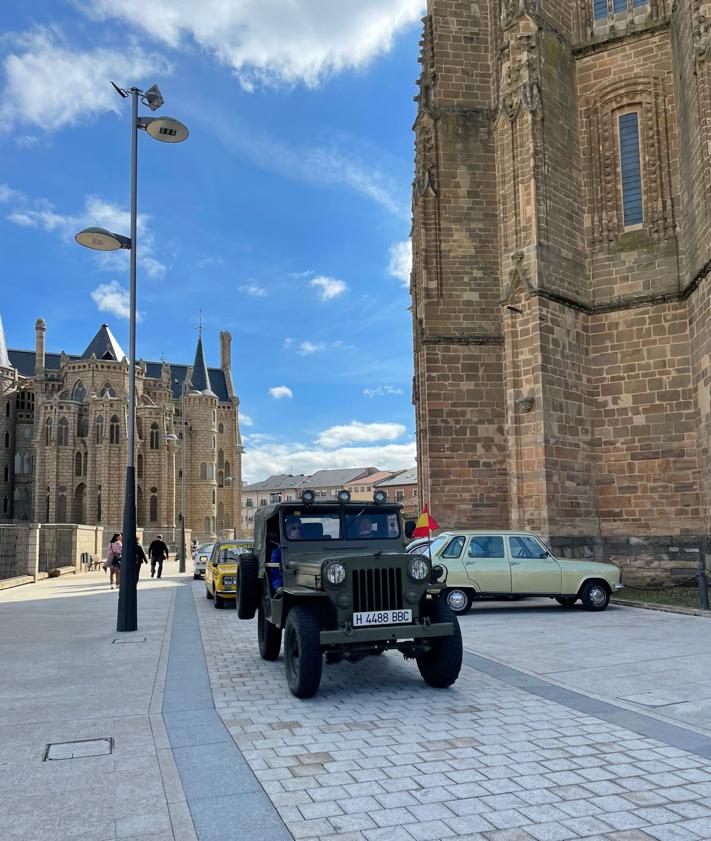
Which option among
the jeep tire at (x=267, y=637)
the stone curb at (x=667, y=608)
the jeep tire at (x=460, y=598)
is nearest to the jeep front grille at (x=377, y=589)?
the jeep tire at (x=267, y=637)

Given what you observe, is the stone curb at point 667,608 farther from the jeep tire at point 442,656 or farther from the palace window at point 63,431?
the palace window at point 63,431

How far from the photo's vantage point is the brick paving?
3.92 metres

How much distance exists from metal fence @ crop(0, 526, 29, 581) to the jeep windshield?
20.6 metres

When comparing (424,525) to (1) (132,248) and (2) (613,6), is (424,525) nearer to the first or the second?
(1) (132,248)

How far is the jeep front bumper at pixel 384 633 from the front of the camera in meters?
6.93

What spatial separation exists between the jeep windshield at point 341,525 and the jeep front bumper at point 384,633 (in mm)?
1738

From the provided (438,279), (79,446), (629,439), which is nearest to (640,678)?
(629,439)

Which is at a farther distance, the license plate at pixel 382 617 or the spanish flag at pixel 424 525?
the spanish flag at pixel 424 525

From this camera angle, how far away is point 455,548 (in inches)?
536

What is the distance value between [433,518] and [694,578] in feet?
21.0

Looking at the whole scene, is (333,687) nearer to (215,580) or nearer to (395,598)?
(395,598)

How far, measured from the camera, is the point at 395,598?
725cm

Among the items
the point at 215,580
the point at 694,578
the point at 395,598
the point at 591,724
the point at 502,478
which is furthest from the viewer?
the point at 502,478

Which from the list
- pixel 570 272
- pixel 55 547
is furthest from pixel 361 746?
pixel 55 547
